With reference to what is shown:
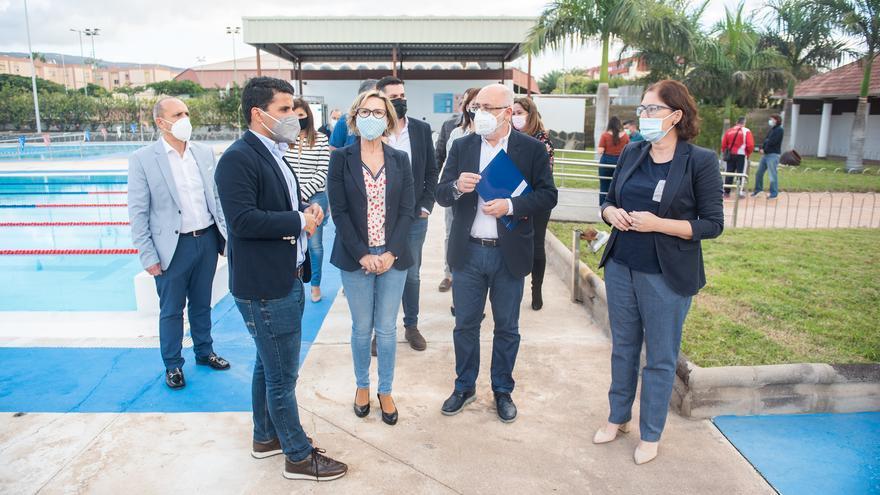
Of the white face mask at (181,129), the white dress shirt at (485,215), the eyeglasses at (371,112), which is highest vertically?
the eyeglasses at (371,112)

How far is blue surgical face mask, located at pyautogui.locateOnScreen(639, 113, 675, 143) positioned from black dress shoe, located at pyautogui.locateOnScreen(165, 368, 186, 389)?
3293 millimetres

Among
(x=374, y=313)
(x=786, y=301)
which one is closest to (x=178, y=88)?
(x=786, y=301)

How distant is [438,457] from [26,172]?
20.3 m

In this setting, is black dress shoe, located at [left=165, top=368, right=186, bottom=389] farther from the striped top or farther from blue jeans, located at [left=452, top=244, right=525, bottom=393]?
blue jeans, located at [left=452, top=244, right=525, bottom=393]

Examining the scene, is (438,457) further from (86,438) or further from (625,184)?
(86,438)

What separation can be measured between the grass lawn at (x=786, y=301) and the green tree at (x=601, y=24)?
8.86m

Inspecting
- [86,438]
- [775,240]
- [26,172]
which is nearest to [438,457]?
[86,438]

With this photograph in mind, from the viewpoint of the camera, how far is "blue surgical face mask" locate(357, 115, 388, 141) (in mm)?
3354

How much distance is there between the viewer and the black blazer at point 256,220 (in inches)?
104

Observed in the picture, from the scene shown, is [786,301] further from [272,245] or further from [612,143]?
[612,143]

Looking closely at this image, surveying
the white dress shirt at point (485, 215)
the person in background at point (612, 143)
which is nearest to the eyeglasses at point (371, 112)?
the white dress shirt at point (485, 215)

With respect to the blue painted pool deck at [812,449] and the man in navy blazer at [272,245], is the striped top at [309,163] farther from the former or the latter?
the blue painted pool deck at [812,449]

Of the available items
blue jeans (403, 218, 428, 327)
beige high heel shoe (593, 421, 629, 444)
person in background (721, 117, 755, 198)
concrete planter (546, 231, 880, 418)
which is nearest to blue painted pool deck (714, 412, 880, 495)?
concrete planter (546, 231, 880, 418)

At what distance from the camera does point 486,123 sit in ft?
11.3
